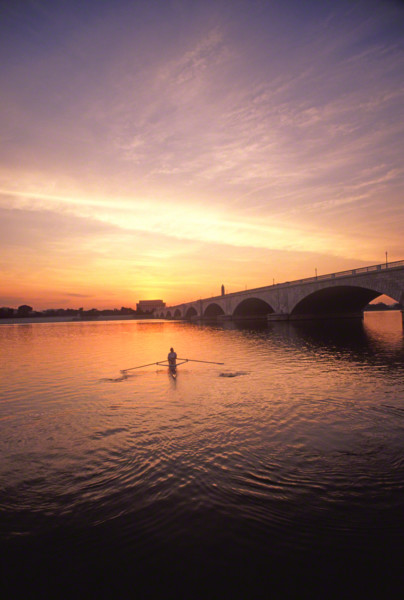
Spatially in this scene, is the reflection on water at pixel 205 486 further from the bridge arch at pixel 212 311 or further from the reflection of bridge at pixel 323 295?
the bridge arch at pixel 212 311

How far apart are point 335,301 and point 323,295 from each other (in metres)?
8.95

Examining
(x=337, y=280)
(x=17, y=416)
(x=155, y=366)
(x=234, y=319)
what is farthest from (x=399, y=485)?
(x=234, y=319)

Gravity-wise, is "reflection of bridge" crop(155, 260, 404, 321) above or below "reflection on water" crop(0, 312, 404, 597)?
above

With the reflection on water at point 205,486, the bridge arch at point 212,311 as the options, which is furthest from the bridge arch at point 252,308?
the reflection on water at point 205,486

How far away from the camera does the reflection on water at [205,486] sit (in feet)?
15.2

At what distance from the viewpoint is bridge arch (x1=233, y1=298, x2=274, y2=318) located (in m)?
91.1

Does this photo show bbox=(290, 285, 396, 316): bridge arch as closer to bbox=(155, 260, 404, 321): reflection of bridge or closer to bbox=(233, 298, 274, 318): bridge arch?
bbox=(155, 260, 404, 321): reflection of bridge

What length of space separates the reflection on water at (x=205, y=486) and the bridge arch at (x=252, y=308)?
75429 mm

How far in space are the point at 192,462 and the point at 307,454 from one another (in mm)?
2736

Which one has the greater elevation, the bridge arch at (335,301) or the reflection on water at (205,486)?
the bridge arch at (335,301)

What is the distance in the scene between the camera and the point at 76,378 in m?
19.5

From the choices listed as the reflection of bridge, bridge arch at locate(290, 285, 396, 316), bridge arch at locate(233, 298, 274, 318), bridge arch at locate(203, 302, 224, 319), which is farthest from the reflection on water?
bridge arch at locate(203, 302, 224, 319)

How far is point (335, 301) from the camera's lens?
69938 millimetres

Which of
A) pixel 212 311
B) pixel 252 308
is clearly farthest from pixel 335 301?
pixel 212 311
